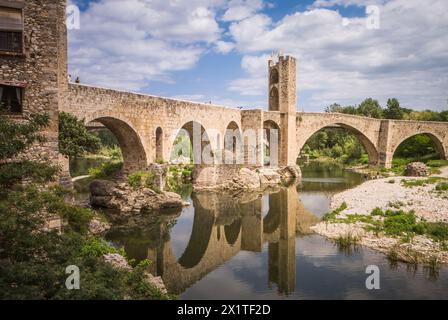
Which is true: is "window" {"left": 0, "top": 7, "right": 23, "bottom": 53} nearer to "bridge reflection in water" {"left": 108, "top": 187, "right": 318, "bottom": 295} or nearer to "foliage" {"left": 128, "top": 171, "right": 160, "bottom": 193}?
"bridge reflection in water" {"left": 108, "top": 187, "right": 318, "bottom": 295}

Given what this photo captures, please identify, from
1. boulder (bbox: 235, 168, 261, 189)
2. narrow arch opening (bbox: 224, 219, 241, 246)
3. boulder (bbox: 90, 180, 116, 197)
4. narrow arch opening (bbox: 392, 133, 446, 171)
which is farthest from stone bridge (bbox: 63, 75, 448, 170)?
narrow arch opening (bbox: 224, 219, 241, 246)

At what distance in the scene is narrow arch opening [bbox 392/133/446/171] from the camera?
4266 cm

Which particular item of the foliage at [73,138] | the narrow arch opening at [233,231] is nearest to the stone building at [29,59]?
the foliage at [73,138]

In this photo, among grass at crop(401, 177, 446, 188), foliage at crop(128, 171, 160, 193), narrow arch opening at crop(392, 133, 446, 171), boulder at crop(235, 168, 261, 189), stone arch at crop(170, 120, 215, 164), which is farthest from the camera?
narrow arch opening at crop(392, 133, 446, 171)

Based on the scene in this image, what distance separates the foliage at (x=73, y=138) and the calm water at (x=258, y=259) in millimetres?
3418

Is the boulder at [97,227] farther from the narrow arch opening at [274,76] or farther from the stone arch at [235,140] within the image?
the narrow arch opening at [274,76]

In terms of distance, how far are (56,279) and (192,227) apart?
35.0 feet

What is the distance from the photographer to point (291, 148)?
106 ft

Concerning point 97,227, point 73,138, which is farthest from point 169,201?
point 73,138

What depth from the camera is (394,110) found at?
5678 cm

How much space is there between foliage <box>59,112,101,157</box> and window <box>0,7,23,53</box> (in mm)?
4507

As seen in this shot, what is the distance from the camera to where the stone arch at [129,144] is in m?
18.2

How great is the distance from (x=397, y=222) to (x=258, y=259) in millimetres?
5697

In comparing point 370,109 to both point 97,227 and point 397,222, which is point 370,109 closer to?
point 397,222
